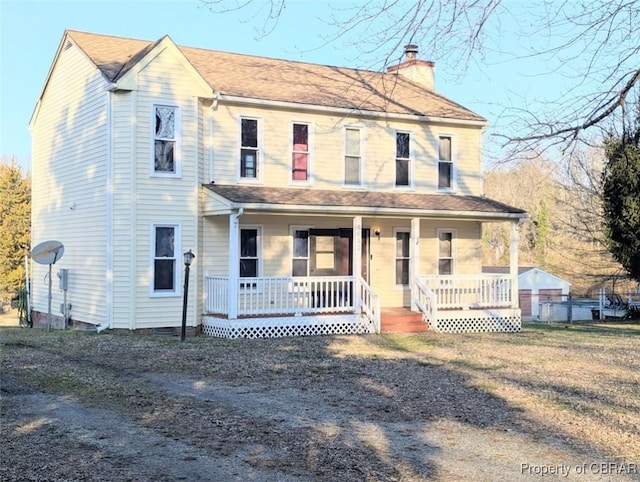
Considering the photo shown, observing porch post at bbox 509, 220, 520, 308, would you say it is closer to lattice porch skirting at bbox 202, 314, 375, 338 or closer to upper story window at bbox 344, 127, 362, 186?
upper story window at bbox 344, 127, 362, 186

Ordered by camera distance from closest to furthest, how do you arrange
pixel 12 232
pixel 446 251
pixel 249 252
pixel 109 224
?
pixel 109 224
pixel 249 252
pixel 446 251
pixel 12 232

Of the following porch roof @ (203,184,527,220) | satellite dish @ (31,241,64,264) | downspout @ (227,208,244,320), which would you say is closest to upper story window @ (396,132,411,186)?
porch roof @ (203,184,527,220)

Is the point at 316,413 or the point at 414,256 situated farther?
the point at 414,256

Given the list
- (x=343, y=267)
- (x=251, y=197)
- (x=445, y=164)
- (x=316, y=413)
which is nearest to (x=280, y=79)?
(x=251, y=197)

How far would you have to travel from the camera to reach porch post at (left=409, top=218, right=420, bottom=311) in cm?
1842

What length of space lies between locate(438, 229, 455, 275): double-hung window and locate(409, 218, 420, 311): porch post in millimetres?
2052

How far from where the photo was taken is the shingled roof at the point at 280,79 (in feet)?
57.9

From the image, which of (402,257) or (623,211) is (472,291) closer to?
(402,257)

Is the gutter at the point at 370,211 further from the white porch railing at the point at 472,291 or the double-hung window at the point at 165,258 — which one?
the double-hung window at the point at 165,258

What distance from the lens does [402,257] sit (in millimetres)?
20172

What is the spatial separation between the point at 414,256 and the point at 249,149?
5.17 meters

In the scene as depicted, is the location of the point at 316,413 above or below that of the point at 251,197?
below

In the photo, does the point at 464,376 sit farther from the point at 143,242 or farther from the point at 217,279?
the point at 143,242

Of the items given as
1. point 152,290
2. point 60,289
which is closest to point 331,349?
point 152,290
